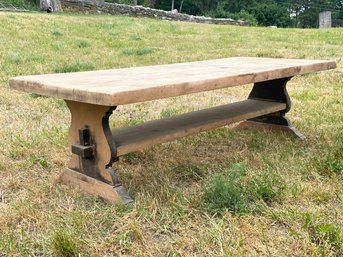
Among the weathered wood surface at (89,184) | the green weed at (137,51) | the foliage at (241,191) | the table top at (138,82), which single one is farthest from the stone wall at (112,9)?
the foliage at (241,191)

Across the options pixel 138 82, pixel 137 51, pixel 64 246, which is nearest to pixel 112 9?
pixel 137 51

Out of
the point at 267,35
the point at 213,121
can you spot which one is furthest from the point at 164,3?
the point at 213,121

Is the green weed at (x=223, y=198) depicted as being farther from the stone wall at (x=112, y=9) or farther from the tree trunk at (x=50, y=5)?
the stone wall at (x=112, y=9)

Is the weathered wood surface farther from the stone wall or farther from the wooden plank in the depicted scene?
the stone wall

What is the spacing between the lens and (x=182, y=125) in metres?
3.10

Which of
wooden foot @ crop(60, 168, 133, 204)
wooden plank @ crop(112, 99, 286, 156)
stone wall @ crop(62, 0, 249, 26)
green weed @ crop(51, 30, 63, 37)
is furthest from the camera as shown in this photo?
stone wall @ crop(62, 0, 249, 26)

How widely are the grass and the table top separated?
1.66 feet

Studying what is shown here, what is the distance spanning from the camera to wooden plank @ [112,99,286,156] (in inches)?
107

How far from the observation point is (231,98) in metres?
5.39

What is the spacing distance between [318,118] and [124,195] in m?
2.51

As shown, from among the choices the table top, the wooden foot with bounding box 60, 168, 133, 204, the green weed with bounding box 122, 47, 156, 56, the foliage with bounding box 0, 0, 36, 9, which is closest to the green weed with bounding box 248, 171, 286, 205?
the table top

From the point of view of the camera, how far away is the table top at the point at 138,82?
2.12 metres

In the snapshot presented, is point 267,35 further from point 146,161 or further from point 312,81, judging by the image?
point 146,161

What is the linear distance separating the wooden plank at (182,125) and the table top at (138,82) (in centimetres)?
36
